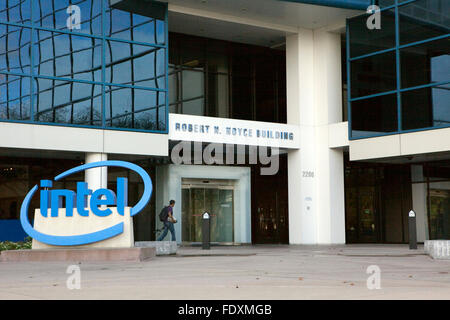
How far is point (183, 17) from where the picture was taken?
1083 inches

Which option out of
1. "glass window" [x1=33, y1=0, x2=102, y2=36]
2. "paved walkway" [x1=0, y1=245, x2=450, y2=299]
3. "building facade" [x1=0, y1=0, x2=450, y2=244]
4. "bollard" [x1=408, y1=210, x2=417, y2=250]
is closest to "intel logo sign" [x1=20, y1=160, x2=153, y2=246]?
"paved walkway" [x1=0, y1=245, x2=450, y2=299]

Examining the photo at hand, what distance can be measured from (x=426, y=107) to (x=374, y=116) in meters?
2.56

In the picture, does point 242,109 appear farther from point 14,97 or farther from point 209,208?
point 14,97

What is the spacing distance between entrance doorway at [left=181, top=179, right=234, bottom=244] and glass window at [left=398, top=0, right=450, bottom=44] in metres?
10.7

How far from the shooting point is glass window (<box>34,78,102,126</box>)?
77.0 feet

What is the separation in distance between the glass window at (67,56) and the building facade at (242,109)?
5 cm

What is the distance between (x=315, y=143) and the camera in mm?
29641

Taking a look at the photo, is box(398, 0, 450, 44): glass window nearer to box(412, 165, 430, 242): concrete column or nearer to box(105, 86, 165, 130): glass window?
box(412, 165, 430, 242): concrete column

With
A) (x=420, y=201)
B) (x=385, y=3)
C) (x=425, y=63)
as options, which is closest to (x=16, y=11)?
(x=385, y=3)

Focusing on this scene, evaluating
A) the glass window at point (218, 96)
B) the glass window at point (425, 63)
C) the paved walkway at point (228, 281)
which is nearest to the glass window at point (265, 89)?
the glass window at point (218, 96)

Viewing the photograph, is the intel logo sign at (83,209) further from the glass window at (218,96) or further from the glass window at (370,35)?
the glass window at (370,35)
